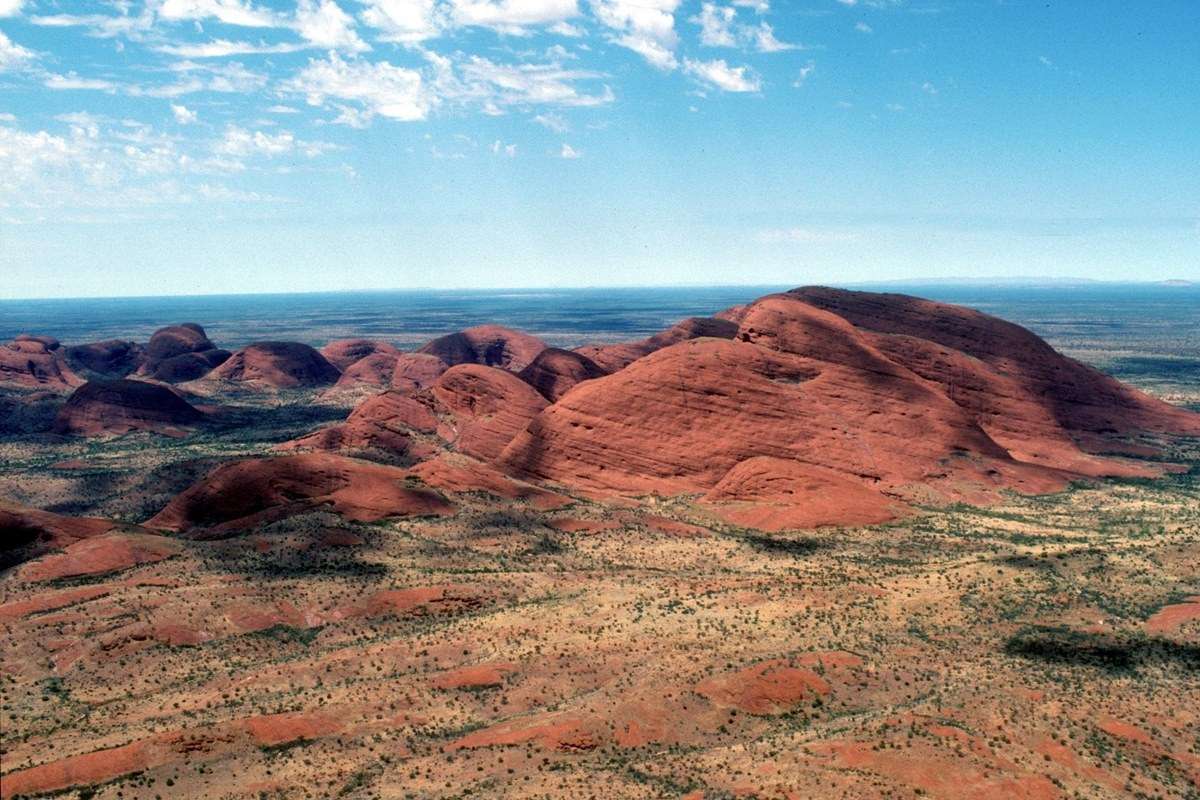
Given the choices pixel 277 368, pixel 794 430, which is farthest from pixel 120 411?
pixel 794 430

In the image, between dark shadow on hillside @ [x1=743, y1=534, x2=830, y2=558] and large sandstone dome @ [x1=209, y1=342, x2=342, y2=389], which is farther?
large sandstone dome @ [x1=209, y1=342, x2=342, y2=389]

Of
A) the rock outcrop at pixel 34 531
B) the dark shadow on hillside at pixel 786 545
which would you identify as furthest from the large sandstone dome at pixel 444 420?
the dark shadow on hillside at pixel 786 545

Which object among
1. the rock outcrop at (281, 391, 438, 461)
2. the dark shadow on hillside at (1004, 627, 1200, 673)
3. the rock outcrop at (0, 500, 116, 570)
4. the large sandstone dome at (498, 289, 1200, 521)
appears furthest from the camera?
the rock outcrop at (281, 391, 438, 461)

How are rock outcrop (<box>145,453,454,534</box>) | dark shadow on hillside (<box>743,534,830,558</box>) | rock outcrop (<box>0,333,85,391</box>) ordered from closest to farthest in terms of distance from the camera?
dark shadow on hillside (<box>743,534,830,558</box>) → rock outcrop (<box>145,453,454,534</box>) → rock outcrop (<box>0,333,85,391</box>)

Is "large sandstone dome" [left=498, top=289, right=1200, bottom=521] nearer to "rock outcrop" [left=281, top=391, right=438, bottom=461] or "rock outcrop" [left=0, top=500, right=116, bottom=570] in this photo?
"rock outcrop" [left=281, top=391, right=438, bottom=461]

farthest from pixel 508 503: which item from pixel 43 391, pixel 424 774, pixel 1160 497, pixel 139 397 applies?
pixel 43 391

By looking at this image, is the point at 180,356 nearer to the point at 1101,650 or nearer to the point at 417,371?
the point at 417,371

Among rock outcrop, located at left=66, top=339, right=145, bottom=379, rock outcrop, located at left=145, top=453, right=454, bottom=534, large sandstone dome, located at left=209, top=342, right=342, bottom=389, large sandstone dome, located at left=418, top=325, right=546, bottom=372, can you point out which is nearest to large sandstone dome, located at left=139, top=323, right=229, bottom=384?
rock outcrop, located at left=66, top=339, right=145, bottom=379

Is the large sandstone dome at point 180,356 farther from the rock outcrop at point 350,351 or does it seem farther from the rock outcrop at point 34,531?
the rock outcrop at point 34,531
